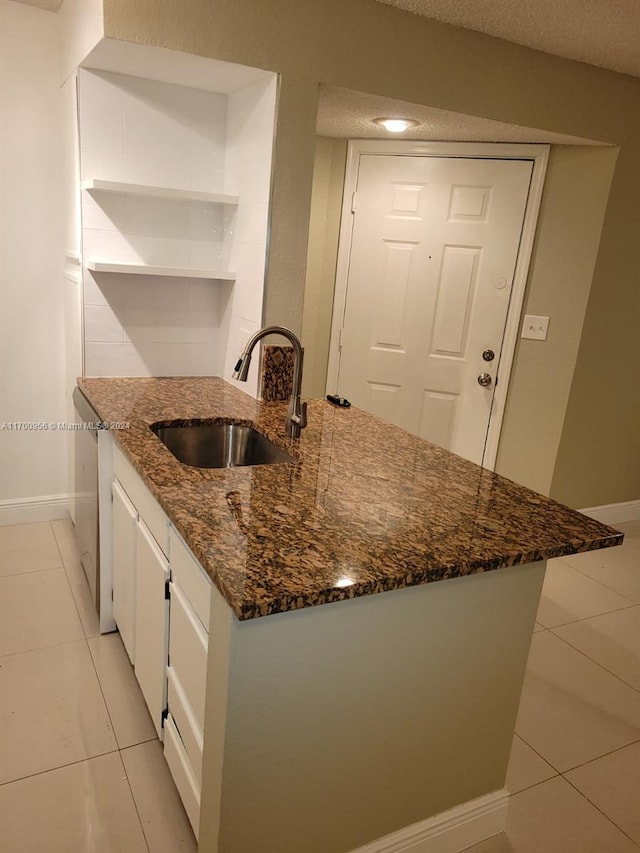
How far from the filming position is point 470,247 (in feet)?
11.1

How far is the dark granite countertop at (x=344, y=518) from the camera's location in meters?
1.17

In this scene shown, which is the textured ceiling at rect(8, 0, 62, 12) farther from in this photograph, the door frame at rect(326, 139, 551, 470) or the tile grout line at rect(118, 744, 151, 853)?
the tile grout line at rect(118, 744, 151, 853)

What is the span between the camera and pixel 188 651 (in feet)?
4.74

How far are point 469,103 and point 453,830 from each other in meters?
2.58

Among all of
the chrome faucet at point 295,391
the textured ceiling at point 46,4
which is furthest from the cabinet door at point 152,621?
the textured ceiling at point 46,4

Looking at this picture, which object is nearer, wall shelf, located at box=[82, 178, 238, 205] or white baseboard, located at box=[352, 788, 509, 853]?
white baseboard, located at box=[352, 788, 509, 853]

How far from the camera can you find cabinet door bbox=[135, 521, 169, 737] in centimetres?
164

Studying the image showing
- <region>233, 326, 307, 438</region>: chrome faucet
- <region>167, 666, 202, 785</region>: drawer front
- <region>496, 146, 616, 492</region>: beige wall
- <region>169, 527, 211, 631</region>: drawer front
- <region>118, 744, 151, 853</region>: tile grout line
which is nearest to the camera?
<region>169, 527, 211, 631</region>: drawer front

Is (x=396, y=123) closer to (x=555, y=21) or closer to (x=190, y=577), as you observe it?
(x=555, y=21)

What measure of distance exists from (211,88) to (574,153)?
1.84 meters

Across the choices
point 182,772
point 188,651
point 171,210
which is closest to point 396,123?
point 171,210

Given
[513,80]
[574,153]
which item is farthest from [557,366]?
[513,80]

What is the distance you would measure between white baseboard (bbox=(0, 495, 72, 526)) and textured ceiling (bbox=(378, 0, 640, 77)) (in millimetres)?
2717

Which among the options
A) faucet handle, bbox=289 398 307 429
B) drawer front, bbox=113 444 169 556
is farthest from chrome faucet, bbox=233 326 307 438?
drawer front, bbox=113 444 169 556
